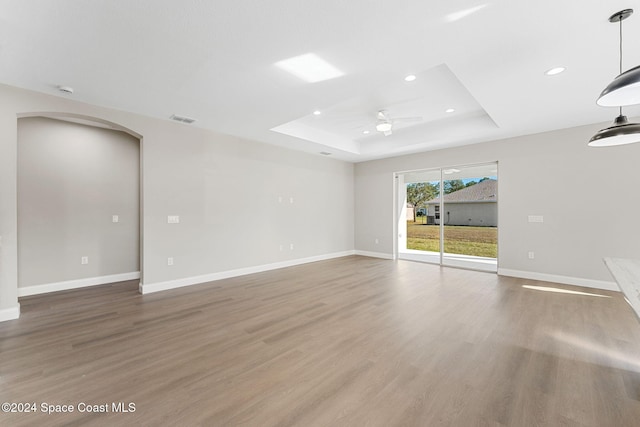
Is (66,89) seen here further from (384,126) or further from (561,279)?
(561,279)

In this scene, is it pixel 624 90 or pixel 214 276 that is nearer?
pixel 624 90

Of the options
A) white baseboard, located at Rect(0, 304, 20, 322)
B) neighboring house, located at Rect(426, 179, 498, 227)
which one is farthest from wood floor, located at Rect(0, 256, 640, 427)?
neighboring house, located at Rect(426, 179, 498, 227)

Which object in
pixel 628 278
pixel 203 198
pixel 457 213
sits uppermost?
pixel 203 198

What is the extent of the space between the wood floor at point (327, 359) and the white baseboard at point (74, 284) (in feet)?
1.05

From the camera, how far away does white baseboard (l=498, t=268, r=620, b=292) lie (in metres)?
4.23

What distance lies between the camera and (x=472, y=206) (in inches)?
233

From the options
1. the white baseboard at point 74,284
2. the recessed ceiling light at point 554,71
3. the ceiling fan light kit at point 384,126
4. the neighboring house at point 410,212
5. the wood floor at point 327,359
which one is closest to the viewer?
the wood floor at point 327,359

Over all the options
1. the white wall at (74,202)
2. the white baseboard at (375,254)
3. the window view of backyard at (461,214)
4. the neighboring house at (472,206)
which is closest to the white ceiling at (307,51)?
the white wall at (74,202)

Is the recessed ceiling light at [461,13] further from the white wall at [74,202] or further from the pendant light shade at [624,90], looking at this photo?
the white wall at [74,202]

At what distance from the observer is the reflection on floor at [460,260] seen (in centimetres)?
576

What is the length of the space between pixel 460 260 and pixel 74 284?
26.1ft

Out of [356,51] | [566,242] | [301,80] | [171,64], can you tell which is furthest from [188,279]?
[566,242]

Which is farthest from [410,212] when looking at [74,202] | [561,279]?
[74,202]

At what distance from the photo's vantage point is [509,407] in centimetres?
168
